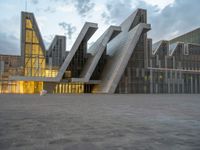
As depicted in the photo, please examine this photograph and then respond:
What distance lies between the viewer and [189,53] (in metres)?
64.5

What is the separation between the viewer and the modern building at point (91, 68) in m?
43.5

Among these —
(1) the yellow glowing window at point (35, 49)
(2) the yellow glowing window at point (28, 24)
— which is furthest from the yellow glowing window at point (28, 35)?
(1) the yellow glowing window at point (35, 49)

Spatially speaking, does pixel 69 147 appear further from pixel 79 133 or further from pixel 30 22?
pixel 30 22

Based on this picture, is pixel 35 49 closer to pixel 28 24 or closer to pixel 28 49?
pixel 28 49

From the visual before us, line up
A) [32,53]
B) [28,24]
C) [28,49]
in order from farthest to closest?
1. [32,53]
2. [28,24]
3. [28,49]

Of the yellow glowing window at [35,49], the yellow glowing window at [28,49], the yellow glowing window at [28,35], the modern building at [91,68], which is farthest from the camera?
the yellow glowing window at [35,49]

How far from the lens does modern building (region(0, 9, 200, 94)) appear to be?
4350cm

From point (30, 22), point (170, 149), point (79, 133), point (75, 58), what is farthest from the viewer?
point (75, 58)

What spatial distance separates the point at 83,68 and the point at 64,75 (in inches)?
213

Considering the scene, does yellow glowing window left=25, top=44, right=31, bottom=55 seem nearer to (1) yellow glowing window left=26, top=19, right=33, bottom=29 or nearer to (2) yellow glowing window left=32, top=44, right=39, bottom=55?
(2) yellow glowing window left=32, top=44, right=39, bottom=55

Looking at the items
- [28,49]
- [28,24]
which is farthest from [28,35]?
[28,49]

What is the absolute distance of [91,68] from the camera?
43312mm

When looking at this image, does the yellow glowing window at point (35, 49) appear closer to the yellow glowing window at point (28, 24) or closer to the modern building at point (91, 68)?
the modern building at point (91, 68)

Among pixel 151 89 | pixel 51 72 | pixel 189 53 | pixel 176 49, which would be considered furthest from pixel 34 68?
pixel 189 53
